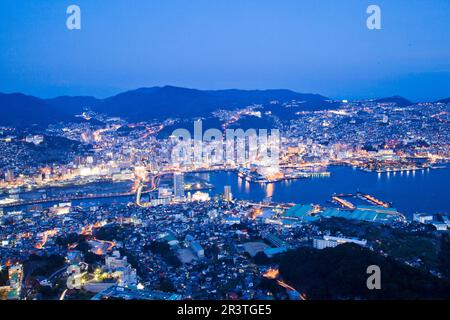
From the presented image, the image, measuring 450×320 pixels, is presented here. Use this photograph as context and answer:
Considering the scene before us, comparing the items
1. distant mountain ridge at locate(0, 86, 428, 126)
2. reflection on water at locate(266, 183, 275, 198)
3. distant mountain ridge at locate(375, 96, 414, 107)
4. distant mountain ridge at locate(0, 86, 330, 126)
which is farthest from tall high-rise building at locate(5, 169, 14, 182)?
distant mountain ridge at locate(375, 96, 414, 107)

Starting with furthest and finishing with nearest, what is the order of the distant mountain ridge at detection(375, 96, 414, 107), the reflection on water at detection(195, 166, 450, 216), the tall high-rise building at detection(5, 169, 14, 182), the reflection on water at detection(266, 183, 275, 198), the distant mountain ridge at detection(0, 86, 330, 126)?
the distant mountain ridge at detection(375, 96, 414, 107), the distant mountain ridge at detection(0, 86, 330, 126), the tall high-rise building at detection(5, 169, 14, 182), the reflection on water at detection(266, 183, 275, 198), the reflection on water at detection(195, 166, 450, 216)

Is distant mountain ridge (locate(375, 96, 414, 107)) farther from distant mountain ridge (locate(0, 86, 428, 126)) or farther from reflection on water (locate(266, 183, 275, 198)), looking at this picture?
reflection on water (locate(266, 183, 275, 198))

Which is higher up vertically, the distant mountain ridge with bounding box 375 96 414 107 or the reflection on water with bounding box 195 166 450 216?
the distant mountain ridge with bounding box 375 96 414 107

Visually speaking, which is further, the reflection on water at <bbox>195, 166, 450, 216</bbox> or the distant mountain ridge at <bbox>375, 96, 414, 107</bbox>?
the distant mountain ridge at <bbox>375, 96, 414, 107</bbox>

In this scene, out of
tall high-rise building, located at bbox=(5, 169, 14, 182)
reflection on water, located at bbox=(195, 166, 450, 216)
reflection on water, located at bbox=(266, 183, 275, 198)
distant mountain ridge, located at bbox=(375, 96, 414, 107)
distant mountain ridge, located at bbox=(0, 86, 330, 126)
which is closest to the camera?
reflection on water, located at bbox=(195, 166, 450, 216)

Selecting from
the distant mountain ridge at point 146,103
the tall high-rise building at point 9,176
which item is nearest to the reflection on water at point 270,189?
the tall high-rise building at point 9,176

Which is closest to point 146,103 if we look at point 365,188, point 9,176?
point 9,176

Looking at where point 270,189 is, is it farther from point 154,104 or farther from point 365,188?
point 154,104

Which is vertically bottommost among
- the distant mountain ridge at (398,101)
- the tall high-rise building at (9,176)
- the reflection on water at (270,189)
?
the reflection on water at (270,189)

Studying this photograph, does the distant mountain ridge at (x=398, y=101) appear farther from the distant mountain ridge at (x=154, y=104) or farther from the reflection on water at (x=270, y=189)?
the reflection on water at (x=270, y=189)

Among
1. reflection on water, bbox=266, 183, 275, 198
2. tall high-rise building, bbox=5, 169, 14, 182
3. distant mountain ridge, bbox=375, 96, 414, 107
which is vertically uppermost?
distant mountain ridge, bbox=375, 96, 414, 107
